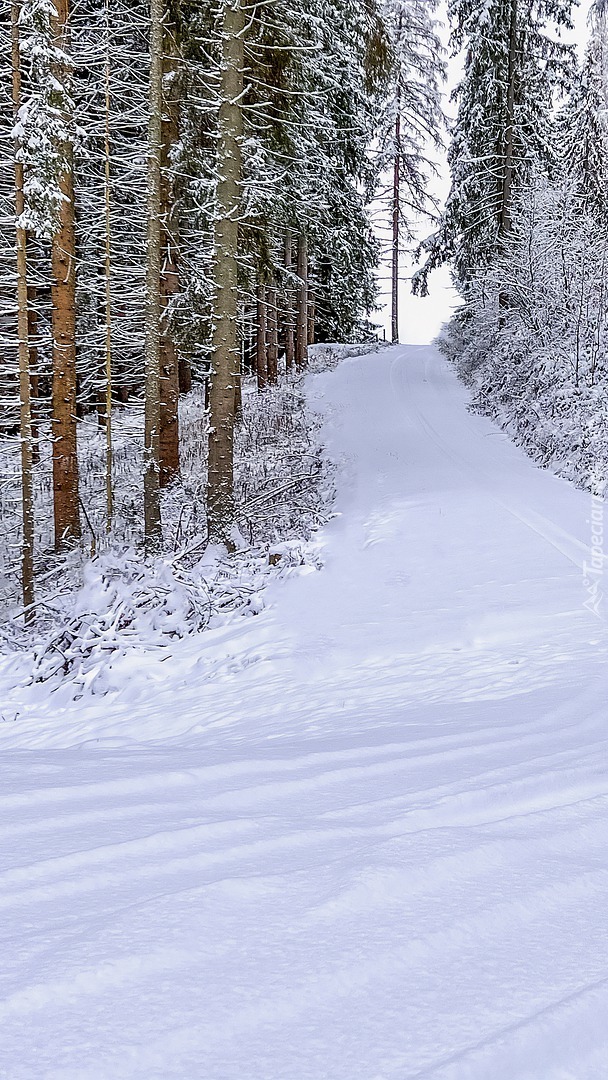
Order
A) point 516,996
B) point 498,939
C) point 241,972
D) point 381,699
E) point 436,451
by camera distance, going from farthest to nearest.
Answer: point 436,451, point 381,699, point 498,939, point 241,972, point 516,996

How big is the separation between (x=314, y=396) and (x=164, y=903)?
60.6 ft

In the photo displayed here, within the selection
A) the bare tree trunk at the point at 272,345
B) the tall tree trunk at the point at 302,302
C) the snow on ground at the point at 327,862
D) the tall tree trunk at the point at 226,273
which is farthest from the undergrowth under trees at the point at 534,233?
the snow on ground at the point at 327,862

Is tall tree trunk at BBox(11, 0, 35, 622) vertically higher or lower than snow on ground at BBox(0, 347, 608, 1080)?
higher

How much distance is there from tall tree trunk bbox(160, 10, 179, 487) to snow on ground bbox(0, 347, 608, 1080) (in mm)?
7788

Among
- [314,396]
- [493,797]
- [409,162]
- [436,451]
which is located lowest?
[493,797]

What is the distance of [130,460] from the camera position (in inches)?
612

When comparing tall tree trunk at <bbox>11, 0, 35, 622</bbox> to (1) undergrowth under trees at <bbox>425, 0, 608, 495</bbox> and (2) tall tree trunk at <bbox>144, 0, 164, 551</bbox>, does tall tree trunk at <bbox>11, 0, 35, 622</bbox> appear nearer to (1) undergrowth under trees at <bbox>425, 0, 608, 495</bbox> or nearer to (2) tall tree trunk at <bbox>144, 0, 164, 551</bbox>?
(2) tall tree trunk at <bbox>144, 0, 164, 551</bbox>

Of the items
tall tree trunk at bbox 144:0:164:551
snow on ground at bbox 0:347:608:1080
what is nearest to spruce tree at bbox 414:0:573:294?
tall tree trunk at bbox 144:0:164:551

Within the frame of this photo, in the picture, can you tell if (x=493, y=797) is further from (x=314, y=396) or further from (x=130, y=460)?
(x=314, y=396)

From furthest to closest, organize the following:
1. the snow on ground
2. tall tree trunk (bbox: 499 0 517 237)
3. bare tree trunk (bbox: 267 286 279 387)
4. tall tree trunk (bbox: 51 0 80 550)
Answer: bare tree trunk (bbox: 267 286 279 387) < tall tree trunk (bbox: 499 0 517 237) < tall tree trunk (bbox: 51 0 80 550) < the snow on ground

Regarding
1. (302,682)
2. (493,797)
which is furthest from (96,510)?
(493,797)

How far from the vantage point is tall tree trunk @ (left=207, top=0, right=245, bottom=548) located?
28.5 ft

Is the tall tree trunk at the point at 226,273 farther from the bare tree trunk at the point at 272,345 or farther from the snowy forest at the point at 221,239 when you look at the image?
the bare tree trunk at the point at 272,345

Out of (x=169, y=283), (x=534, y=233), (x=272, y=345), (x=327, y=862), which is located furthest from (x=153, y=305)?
(x=272, y=345)
